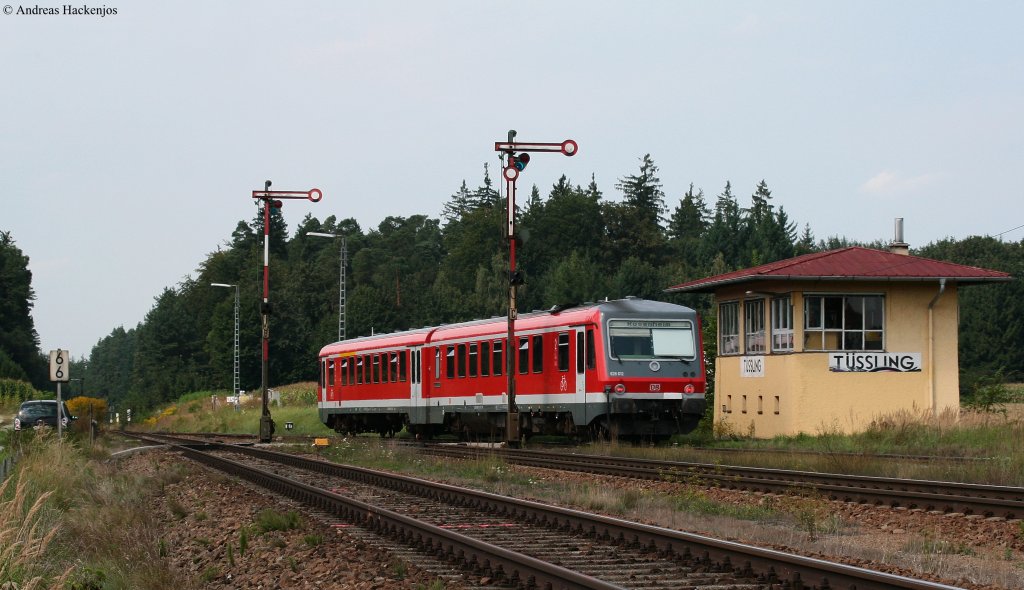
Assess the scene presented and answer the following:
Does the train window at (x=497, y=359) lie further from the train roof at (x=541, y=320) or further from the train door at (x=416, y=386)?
the train door at (x=416, y=386)

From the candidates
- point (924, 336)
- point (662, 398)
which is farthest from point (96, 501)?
point (924, 336)

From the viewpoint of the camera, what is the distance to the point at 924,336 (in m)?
31.2

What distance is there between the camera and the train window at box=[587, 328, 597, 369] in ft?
86.2

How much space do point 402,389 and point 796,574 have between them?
27.1 metres

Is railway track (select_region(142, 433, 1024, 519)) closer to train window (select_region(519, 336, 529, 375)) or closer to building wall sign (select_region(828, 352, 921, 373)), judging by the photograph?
train window (select_region(519, 336, 529, 375))

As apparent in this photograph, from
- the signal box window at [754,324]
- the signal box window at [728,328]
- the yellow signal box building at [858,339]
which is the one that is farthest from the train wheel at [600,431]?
the signal box window at [728,328]

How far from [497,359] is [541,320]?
6.02 ft

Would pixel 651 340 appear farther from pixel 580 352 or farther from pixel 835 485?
pixel 835 485

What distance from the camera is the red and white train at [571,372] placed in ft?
86.2

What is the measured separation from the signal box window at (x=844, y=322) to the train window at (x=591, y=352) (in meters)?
6.94

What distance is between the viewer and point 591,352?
26.4 meters

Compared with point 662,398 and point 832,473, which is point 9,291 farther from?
point 832,473

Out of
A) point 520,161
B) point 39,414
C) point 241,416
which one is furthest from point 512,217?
point 241,416

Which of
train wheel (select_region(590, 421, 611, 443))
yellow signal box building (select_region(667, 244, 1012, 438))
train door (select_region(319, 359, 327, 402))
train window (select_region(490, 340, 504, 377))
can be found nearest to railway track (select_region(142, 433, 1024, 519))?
train wheel (select_region(590, 421, 611, 443))
